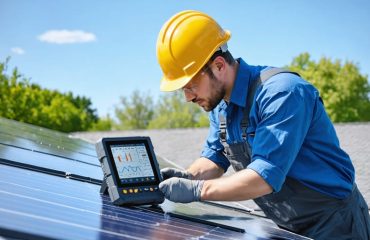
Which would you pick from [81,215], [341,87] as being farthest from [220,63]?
[341,87]

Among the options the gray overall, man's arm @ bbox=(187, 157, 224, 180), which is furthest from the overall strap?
man's arm @ bbox=(187, 157, 224, 180)

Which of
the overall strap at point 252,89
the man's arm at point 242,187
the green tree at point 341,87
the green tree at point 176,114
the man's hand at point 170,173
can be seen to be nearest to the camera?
the man's arm at point 242,187

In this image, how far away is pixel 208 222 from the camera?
10.4 feet

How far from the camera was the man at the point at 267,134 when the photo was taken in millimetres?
3119

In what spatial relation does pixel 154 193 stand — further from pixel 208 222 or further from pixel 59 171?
pixel 59 171

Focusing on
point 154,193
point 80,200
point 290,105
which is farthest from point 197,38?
point 80,200

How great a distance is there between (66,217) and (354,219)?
2.09 meters

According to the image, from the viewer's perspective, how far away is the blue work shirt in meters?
3.09

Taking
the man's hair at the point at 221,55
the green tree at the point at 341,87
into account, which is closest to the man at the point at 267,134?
the man's hair at the point at 221,55

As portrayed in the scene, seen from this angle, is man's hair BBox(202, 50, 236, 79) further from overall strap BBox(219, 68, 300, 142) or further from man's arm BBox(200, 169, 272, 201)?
man's arm BBox(200, 169, 272, 201)

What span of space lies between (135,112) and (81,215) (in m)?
71.3

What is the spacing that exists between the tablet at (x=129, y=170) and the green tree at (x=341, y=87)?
2082 inches

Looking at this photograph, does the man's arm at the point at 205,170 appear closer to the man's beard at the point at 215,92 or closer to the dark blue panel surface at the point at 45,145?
the man's beard at the point at 215,92

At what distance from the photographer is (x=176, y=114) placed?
234ft
